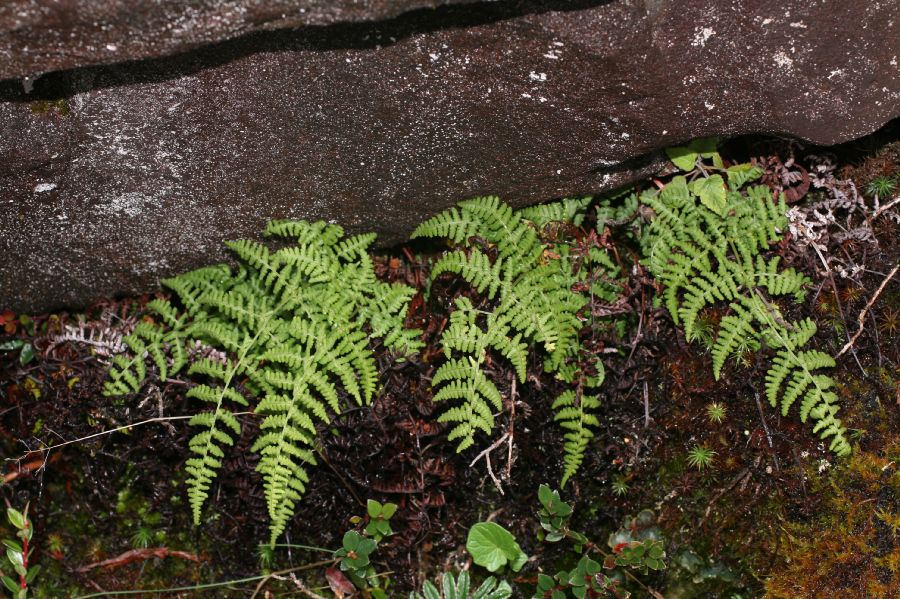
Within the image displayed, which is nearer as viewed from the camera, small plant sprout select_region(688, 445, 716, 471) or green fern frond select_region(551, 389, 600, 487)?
green fern frond select_region(551, 389, 600, 487)

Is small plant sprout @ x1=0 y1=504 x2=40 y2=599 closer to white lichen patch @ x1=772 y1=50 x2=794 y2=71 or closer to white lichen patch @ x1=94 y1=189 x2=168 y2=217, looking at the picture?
white lichen patch @ x1=94 y1=189 x2=168 y2=217

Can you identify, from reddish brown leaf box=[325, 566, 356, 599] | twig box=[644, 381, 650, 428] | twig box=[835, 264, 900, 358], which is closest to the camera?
twig box=[835, 264, 900, 358]

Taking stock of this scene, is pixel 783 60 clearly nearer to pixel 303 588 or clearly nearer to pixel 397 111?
pixel 397 111

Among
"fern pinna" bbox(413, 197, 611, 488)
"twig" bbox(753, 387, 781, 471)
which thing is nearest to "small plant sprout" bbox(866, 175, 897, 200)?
"twig" bbox(753, 387, 781, 471)

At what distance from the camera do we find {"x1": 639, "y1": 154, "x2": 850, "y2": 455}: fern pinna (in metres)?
3.86

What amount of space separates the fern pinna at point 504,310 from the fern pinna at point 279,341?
34 cm

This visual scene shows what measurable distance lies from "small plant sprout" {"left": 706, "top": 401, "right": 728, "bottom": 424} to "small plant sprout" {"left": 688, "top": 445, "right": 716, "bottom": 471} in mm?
162

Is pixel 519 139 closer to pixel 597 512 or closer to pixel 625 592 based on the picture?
pixel 597 512

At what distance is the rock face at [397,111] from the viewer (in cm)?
341

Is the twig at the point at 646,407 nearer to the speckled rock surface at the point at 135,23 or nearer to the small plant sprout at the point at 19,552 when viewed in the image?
the speckled rock surface at the point at 135,23

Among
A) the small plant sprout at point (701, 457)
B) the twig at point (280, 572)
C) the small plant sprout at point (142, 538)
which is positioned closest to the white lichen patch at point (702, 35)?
the small plant sprout at point (701, 457)

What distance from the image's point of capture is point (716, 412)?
4023 mm

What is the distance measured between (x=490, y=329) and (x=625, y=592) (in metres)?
1.54

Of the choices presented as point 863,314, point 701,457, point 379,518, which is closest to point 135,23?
point 379,518
